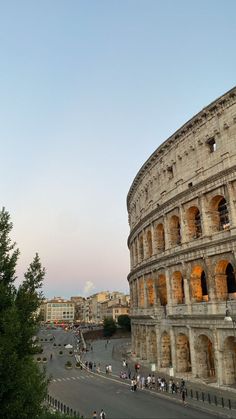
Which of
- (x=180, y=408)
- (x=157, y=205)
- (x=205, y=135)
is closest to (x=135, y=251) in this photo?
(x=157, y=205)

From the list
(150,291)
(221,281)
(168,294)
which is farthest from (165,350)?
(221,281)

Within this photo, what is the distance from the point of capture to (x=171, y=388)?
1069 inches

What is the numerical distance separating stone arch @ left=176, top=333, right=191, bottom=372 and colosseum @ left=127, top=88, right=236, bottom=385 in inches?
3.1

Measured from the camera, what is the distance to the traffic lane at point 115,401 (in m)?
21.8

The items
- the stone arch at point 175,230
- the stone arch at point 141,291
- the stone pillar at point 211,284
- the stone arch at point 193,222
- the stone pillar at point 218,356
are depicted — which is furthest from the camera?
the stone arch at point 141,291

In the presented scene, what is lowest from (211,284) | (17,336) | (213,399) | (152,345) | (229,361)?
(213,399)

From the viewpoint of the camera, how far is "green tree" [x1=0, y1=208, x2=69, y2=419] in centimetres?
1052

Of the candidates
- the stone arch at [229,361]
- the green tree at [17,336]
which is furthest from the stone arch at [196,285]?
the green tree at [17,336]

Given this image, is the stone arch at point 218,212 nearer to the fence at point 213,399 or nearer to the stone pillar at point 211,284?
the stone pillar at point 211,284

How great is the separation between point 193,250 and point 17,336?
68.5ft

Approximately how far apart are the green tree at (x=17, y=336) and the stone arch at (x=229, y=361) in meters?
17.5

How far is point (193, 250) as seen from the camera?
29750 millimetres

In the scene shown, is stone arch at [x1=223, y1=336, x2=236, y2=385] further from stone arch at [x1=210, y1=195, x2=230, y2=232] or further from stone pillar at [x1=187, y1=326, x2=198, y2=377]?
stone arch at [x1=210, y1=195, x2=230, y2=232]

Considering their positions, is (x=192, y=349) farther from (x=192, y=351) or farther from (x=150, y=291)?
(x=150, y=291)
